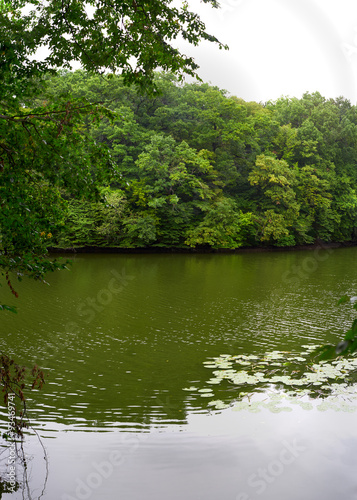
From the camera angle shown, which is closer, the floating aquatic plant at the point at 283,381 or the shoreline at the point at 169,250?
the floating aquatic plant at the point at 283,381

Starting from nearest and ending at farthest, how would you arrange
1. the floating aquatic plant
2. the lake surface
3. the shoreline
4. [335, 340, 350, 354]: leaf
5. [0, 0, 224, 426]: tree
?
1. [335, 340, 350, 354]: leaf
2. the lake surface
3. [0, 0, 224, 426]: tree
4. the floating aquatic plant
5. the shoreline

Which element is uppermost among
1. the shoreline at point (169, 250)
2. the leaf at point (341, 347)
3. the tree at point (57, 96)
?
the tree at point (57, 96)

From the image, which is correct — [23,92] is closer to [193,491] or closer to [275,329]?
[193,491]

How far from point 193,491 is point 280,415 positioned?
73.0 inches

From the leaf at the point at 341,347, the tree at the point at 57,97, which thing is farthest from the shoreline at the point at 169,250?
the leaf at the point at 341,347

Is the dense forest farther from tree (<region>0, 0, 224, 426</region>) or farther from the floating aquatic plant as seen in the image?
tree (<region>0, 0, 224, 426</region>)

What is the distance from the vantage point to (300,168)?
3288cm

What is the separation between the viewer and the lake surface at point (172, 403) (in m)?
4.45

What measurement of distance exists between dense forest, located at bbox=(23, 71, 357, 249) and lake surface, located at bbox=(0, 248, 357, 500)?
12.7 m

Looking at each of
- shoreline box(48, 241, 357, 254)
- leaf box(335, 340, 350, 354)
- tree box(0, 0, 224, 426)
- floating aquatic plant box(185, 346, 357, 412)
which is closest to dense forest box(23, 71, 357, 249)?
shoreline box(48, 241, 357, 254)

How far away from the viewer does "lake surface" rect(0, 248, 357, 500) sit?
445cm

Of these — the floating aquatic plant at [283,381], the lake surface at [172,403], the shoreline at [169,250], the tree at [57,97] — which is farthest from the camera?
the shoreline at [169,250]

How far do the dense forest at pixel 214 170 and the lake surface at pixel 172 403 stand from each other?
12.7 metres

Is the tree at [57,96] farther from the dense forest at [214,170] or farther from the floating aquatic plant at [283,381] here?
the dense forest at [214,170]
